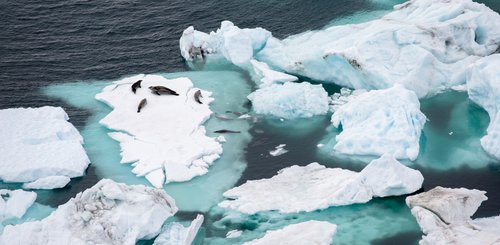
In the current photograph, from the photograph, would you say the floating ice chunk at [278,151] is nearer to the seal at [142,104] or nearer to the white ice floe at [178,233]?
the white ice floe at [178,233]

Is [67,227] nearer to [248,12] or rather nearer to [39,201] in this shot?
[39,201]

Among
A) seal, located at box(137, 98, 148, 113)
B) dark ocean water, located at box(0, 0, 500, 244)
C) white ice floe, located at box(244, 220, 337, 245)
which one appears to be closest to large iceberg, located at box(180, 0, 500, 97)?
dark ocean water, located at box(0, 0, 500, 244)

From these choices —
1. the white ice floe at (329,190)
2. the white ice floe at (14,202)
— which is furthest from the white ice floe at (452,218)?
Result: the white ice floe at (14,202)

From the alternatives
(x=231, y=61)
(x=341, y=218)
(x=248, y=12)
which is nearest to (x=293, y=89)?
(x=231, y=61)

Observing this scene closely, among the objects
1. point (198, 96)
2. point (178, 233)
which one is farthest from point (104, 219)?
point (198, 96)

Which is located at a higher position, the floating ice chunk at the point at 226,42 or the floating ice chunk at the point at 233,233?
the floating ice chunk at the point at 226,42

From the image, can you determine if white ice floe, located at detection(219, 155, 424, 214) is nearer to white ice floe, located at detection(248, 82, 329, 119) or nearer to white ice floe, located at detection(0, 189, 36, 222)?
white ice floe, located at detection(248, 82, 329, 119)

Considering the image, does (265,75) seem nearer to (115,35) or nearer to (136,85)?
(136,85)
